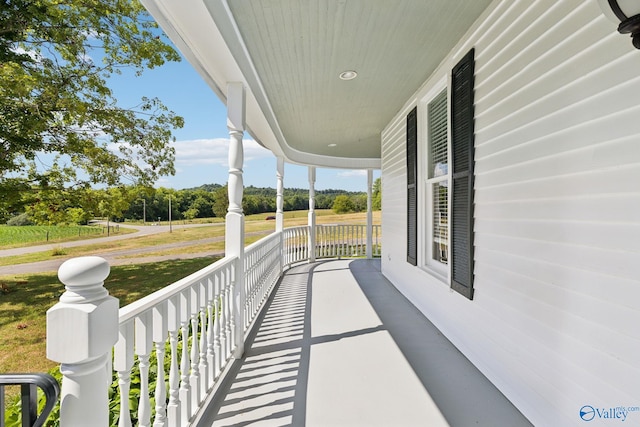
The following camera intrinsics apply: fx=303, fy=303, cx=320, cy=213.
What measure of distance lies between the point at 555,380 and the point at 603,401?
0.29m

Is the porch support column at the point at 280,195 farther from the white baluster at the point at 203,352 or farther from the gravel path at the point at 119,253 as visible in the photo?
the white baluster at the point at 203,352

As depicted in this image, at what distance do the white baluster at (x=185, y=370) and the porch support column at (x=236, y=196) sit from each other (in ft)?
3.25

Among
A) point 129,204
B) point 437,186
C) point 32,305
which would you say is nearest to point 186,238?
point 129,204

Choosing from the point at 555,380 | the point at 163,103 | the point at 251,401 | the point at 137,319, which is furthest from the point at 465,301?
the point at 163,103

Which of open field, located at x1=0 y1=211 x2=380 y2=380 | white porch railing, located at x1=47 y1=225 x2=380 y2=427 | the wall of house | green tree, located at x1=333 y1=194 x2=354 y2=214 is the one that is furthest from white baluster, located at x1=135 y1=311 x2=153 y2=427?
green tree, located at x1=333 y1=194 x2=354 y2=214

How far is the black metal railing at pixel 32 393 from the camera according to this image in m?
0.68

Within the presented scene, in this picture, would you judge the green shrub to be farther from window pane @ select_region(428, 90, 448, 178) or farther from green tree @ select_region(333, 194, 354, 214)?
green tree @ select_region(333, 194, 354, 214)

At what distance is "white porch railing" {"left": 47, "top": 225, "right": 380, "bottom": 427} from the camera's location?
2.71 feet

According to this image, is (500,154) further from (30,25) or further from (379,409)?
(30,25)

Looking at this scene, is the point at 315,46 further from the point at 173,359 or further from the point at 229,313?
the point at 173,359

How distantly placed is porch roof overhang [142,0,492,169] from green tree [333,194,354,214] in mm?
8097

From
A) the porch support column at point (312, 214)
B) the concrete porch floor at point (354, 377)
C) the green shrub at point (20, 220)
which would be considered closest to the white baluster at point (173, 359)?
the concrete porch floor at point (354, 377)

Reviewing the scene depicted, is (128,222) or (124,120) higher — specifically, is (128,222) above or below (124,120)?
below

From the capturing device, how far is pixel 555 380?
167 centimetres
